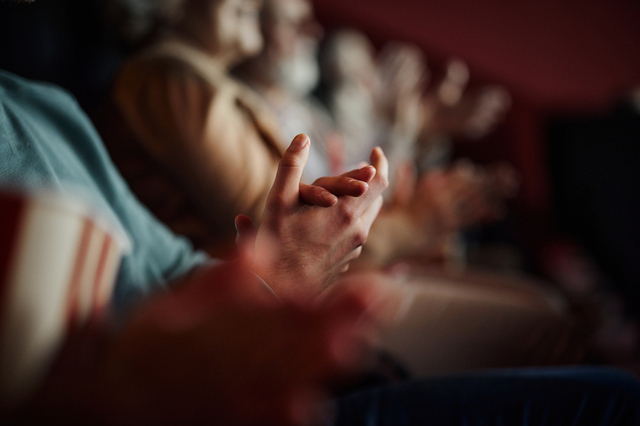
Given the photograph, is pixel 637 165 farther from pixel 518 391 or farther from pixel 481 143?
pixel 518 391

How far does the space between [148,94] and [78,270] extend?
19 centimetres

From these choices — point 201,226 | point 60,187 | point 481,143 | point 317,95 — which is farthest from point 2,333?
point 481,143

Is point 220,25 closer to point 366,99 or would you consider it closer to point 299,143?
point 299,143

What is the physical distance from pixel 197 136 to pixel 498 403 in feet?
0.85

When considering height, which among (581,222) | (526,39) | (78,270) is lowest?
(581,222)

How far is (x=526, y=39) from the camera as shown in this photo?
154 cm

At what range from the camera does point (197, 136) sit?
0.87 ft

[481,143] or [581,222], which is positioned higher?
[481,143]

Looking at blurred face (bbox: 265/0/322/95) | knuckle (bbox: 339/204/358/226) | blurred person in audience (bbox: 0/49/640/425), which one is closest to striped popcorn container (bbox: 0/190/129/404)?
blurred person in audience (bbox: 0/49/640/425)

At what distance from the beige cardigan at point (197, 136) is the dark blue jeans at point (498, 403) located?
0.14 m

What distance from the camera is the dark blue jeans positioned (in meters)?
0.25

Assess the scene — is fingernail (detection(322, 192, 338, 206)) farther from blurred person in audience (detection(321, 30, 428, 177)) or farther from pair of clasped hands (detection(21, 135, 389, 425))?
blurred person in audience (detection(321, 30, 428, 177))

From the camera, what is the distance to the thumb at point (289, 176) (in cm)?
18

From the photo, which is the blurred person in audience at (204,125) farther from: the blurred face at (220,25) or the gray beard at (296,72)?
the gray beard at (296,72)
